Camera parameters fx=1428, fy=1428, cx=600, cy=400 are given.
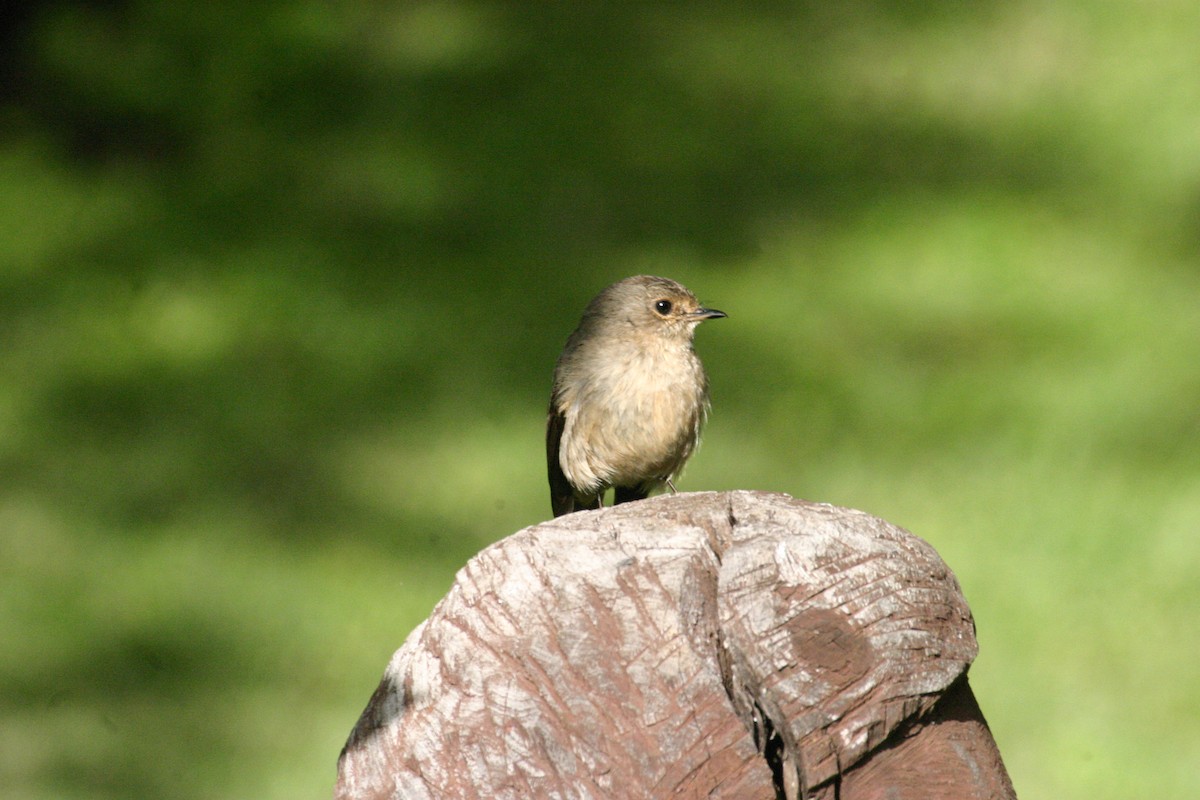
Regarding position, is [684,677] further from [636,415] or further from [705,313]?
[705,313]

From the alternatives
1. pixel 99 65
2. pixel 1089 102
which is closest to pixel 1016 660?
pixel 1089 102

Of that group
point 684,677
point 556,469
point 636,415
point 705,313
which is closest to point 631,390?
point 636,415

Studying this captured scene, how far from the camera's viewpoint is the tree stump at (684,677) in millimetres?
2209

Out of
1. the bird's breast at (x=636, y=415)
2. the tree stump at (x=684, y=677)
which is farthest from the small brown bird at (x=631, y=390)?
the tree stump at (x=684, y=677)

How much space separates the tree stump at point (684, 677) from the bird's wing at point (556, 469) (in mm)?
2083

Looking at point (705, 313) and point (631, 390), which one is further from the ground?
point (705, 313)

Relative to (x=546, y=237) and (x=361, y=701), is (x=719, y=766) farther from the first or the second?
(x=546, y=237)

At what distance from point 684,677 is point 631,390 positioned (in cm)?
207

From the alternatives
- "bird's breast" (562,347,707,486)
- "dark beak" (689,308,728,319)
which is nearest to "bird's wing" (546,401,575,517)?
"bird's breast" (562,347,707,486)

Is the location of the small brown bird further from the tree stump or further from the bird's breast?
the tree stump

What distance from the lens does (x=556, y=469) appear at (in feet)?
15.2

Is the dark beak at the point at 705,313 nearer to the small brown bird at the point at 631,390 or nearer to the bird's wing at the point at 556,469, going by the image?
the small brown bird at the point at 631,390

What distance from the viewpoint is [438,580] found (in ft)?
16.2

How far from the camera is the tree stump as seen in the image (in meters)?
2.21
